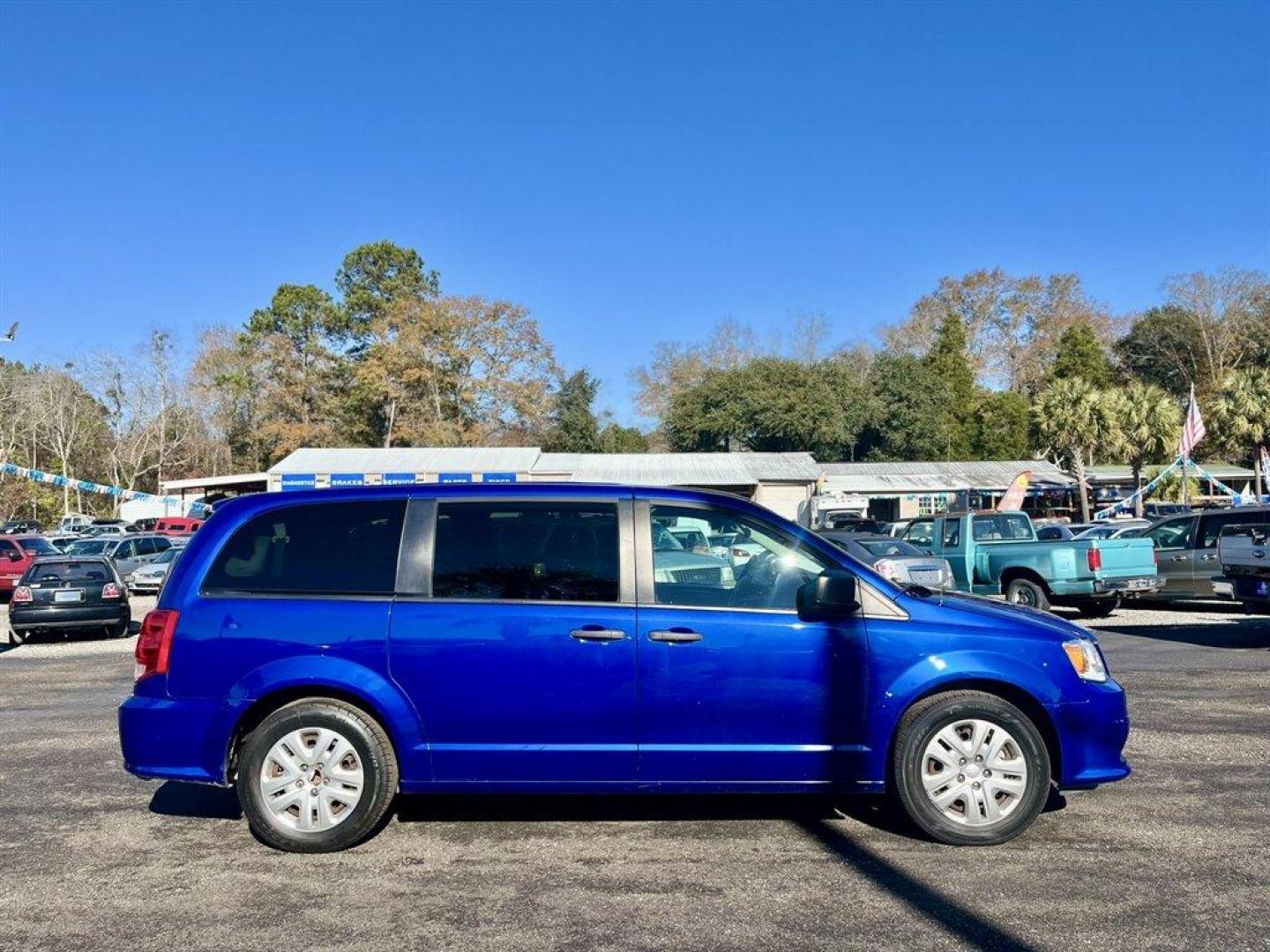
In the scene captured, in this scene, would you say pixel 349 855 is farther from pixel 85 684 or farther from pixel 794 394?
pixel 794 394

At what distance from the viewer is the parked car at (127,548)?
28266mm

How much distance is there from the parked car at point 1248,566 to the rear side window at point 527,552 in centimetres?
1049

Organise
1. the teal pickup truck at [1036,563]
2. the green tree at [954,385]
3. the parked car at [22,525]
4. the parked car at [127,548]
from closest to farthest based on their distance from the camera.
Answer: the teal pickup truck at [1036,563]
the parked car at [127,548]
the parked car at [22,525]
the green tree at [954,385]

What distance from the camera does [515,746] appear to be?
17.4 feet

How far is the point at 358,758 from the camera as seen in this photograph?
5344 mm

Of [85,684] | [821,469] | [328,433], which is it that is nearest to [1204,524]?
[85,684]

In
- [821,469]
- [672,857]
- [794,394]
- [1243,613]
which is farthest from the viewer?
[794,394]

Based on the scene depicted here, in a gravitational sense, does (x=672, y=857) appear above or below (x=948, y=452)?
below

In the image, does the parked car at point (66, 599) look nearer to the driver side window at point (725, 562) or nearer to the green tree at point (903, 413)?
the driver side window at point (725, 562)

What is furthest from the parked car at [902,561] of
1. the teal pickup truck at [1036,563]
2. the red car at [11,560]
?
the red car at [11,560]

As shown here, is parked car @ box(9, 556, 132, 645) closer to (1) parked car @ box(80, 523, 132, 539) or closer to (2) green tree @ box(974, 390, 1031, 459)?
(1) parked car @ box(80, 523, 132, 539)

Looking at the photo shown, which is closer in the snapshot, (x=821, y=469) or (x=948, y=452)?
(x=821, y=469)

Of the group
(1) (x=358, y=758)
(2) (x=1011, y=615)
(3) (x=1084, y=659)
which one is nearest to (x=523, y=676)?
(1) (x=358, y=758)

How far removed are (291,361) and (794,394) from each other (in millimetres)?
31970
